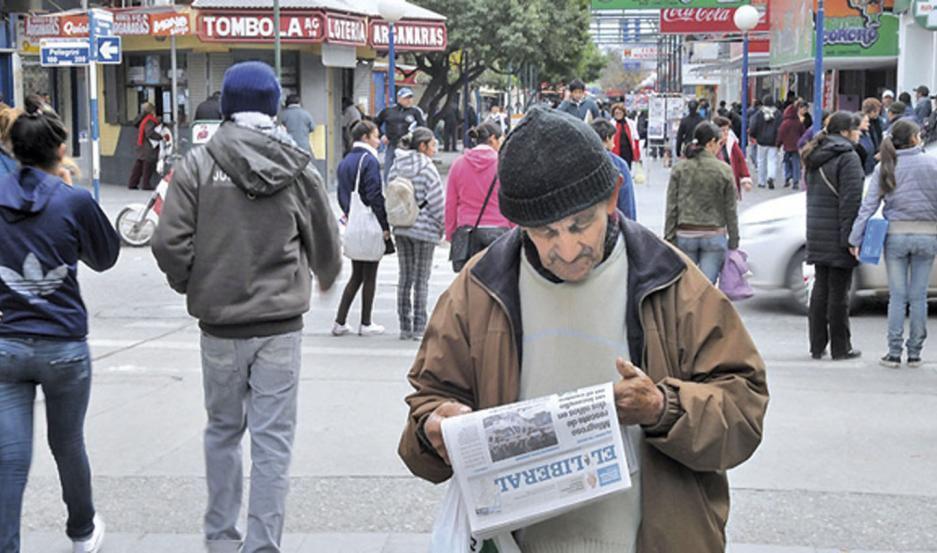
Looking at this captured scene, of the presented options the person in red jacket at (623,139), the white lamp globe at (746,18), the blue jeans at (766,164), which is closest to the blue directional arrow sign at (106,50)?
the person in red jacket at (623,139)

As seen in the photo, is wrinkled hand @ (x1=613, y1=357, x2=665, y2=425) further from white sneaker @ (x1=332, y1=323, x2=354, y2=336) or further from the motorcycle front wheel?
the motorcycle front wheel

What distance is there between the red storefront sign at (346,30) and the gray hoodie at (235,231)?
19.8 meters

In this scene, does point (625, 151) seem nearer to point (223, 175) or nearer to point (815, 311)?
point (815, 311)

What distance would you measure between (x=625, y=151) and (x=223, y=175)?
1553 cm

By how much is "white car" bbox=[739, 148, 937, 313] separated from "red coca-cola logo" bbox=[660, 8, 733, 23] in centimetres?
1865

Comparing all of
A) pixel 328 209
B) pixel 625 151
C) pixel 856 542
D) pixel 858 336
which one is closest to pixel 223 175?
pixel 328 209

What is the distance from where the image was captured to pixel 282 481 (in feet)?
15.8

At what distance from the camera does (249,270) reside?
479 cm

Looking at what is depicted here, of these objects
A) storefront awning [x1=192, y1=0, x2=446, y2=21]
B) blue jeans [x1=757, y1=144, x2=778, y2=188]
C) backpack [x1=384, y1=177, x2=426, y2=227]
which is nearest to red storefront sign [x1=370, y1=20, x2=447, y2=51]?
storefront awning [x1=192, y1=0, x2=446, y2=21]

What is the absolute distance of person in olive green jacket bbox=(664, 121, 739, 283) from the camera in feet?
33.0

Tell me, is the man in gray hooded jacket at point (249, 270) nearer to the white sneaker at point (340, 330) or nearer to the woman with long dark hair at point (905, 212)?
the woman with long dark hair at point (905, 212)

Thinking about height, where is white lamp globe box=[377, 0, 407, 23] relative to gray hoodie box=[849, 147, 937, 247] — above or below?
above

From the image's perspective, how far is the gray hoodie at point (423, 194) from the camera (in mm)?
10266

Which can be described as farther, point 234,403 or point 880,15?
point 880,15
